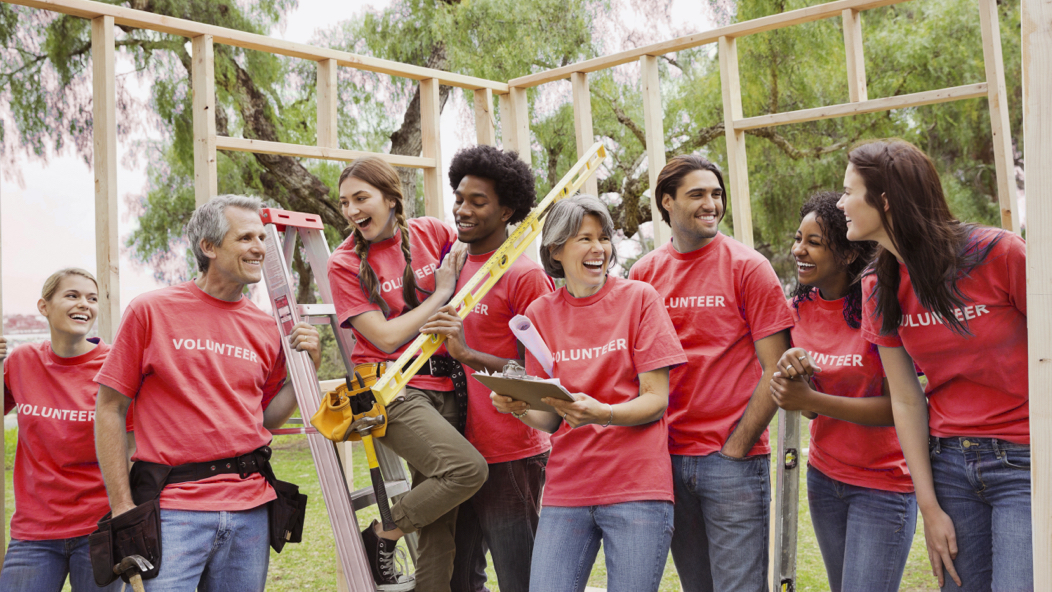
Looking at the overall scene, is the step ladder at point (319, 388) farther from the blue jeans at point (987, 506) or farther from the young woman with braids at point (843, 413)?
the blue jeans at point (987, 506)

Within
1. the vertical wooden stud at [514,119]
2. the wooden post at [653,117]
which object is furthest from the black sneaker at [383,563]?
the vertical wooden stud at [514,119]

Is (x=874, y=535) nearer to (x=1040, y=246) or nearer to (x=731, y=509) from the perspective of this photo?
(x=731, y=509)

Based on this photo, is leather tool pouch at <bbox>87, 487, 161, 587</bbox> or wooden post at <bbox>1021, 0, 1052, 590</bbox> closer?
wooden post at <bbox>1021, 0, 1052, 590</bbox>

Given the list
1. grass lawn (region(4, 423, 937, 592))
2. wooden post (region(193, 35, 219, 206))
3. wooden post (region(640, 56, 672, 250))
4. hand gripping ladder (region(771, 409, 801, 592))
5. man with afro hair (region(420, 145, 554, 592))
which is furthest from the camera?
grass lawn (region(4, 423, 937, 592))

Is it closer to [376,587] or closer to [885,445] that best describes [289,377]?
[376,587]

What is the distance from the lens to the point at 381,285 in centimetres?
290

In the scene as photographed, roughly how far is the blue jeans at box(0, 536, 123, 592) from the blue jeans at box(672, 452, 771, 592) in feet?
6.65

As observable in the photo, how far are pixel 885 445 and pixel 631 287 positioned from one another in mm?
888

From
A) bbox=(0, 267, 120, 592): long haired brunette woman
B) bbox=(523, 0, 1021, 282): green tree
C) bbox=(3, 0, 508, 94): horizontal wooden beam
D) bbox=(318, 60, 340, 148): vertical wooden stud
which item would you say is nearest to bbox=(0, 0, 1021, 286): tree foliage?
bbox=(523, 0, 1021, 282): green tree

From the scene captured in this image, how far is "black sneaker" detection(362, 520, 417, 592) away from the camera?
9.45 ft

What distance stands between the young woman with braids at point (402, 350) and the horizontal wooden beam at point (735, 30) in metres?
2.18

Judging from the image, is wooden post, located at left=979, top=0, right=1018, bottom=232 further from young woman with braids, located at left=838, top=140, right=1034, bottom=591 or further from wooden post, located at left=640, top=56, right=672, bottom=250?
young woman with braids, located at left=838, top=140, right=1034, bottom=591

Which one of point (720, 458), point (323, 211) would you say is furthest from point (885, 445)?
point (323, 211)

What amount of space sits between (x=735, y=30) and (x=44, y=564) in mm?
3897
